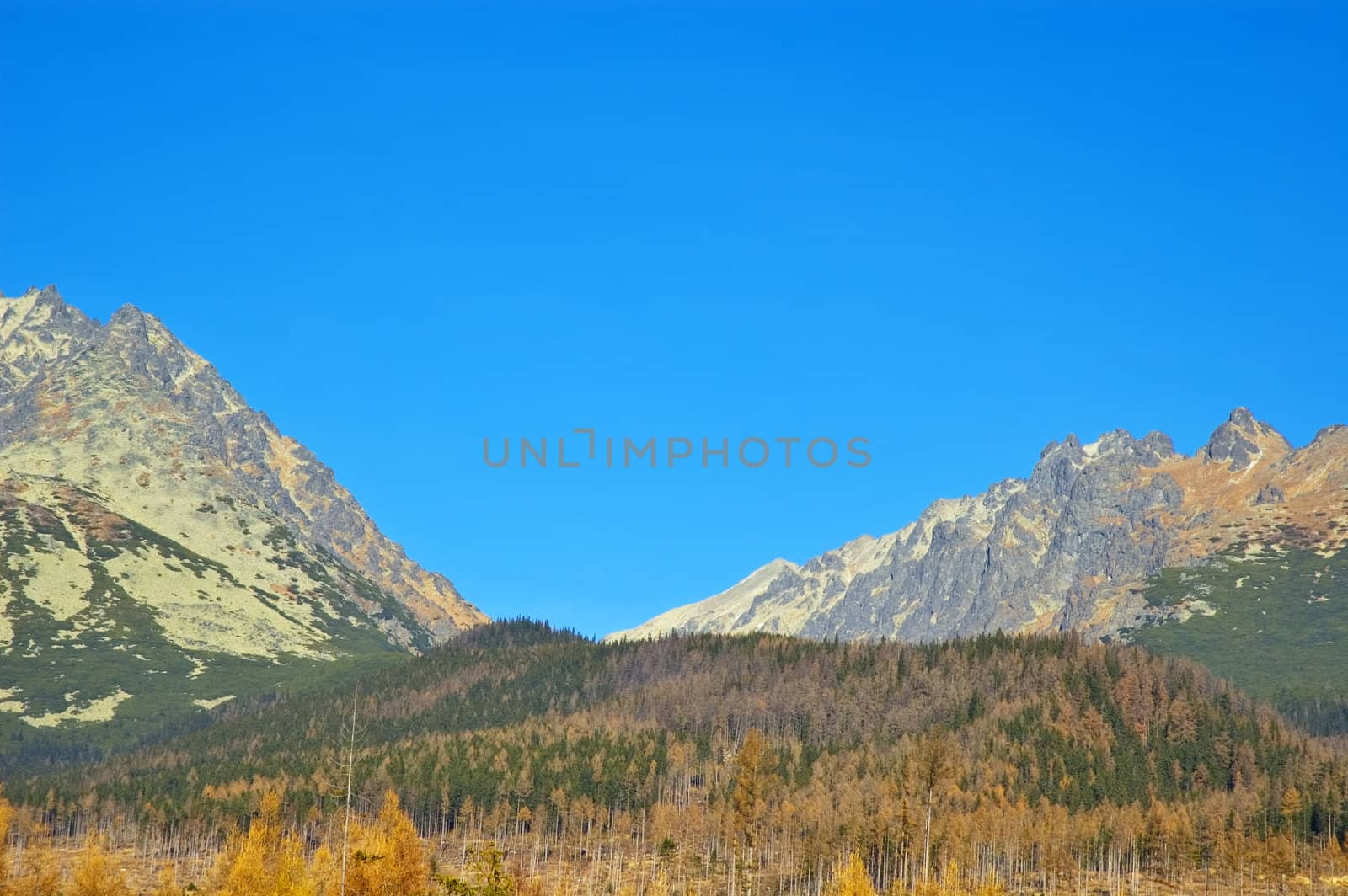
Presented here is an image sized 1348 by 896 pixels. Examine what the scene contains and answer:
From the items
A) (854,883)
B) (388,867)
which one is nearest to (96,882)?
(388,867)

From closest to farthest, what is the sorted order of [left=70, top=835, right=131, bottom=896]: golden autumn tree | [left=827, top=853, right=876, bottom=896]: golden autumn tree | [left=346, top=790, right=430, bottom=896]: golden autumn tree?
[left=346, top=790, right=430, bottom=896]: golden autumn tree
[left=827, top=853, right=876, bottom=896]: golden autumn tree
[left=70, top=835, right=131, bottom=896]: golden autumn tree

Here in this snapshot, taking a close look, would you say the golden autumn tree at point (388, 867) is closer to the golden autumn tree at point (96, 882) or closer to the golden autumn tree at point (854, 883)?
the golden autumn tree at point (96, 882)

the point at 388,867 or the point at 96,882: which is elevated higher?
the point at 388,867

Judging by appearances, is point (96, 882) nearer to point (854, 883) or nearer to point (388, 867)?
point (388, 867)

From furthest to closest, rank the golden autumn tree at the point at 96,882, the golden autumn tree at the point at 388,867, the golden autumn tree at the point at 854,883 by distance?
the golden autumn tree at the point at 96,882 < the golden autumn tree at the point at 854,883 < the golden autumn tree at the point at 388,867

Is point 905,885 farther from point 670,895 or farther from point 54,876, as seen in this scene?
point 54,876

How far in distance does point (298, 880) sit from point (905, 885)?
7027 cm

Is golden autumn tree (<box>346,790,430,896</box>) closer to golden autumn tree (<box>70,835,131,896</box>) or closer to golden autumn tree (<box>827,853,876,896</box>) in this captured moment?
golden autumn tree (<box>70,835,131,896</box>)

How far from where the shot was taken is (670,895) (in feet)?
643

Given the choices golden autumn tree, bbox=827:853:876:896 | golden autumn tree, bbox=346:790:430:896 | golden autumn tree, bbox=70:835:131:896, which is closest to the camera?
golden autumn tree, bbox=346:790:430:896

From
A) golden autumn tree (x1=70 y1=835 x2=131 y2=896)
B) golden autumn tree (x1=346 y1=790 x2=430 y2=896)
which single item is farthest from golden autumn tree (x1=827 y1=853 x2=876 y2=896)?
golden autumn tree (x1=70 y1=835 x2=131 y2=896)

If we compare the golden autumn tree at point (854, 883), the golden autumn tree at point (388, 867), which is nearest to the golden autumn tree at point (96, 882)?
the golden autumn tree at point (388, 867)

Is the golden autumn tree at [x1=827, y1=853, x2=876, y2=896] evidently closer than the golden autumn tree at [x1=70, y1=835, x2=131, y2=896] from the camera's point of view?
Yes

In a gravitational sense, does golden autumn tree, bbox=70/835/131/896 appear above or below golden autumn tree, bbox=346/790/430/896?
below
